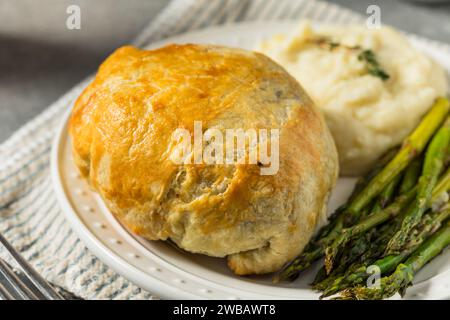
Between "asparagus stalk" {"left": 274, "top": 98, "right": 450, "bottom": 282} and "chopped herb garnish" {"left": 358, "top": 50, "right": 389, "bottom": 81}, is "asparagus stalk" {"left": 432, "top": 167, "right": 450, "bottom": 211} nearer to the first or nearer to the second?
"asparagus stalk" {"left": 274, "top": 98, "right": 450, "bottom": 282}

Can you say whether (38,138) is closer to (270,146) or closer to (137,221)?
(137,221)

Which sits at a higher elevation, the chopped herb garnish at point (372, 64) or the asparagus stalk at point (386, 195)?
the chopped herb garnish at point (372, 64)

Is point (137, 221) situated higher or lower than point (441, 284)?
higher

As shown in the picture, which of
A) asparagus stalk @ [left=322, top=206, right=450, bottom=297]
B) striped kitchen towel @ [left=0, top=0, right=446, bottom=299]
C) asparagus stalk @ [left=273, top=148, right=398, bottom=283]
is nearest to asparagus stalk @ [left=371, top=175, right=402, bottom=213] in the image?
asparagus stalk @ [left=273, top=148, right=398, bottom=283]

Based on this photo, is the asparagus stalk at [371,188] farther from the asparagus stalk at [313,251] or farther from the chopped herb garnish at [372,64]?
the chopped herb garnish at [372,64]

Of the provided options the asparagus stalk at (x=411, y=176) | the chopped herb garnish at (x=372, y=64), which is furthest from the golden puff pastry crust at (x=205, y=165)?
the chopped herb garnish at (x=372, y=64)

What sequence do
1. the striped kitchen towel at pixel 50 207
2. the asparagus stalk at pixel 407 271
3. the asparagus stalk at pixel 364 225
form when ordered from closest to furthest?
the asparagus stalk at pixel 407 271
the asparagus stalk at pixel 364 225
the striped kitchen towel at pixel 50 207

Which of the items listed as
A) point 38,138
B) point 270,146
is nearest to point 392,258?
point 270,146
